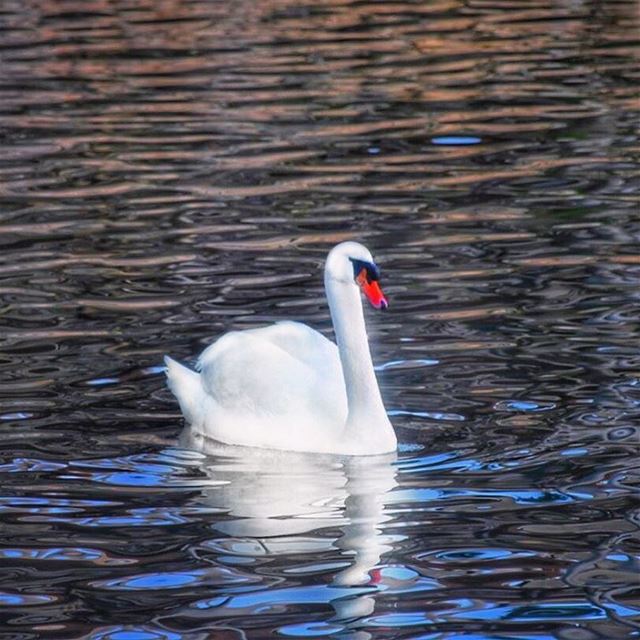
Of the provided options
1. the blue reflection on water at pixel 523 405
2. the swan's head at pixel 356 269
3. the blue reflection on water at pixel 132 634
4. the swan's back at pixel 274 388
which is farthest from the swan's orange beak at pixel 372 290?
the blue reflection on water at pixel 132 634

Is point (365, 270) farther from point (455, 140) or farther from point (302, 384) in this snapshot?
point (455, 140)

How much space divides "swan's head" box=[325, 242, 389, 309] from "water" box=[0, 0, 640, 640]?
808 mm

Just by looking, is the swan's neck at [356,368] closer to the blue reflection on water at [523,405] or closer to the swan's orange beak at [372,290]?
the swan's orange beak at [372,290]

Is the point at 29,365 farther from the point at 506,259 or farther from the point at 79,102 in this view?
the point at 79,102

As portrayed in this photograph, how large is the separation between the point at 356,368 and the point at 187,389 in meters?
1.09

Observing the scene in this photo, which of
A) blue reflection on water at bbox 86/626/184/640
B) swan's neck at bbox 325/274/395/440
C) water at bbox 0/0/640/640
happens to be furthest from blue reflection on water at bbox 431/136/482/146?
blue reflection on water at bbox 86/626/184/640

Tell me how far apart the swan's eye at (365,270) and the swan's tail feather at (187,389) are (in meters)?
1.20

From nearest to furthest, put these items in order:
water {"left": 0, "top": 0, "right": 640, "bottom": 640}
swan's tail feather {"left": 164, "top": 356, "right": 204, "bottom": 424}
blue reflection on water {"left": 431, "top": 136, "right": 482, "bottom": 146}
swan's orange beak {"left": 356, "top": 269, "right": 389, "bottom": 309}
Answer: water {"left": 0, "top": 0, "right": 640, "bottom": 640} → swan's orange beak {"left": 356, "top": 269, "right": 389, "bottom": 309} → swan's tail feather {"left": 164, "top": 356, "right": 204, "bottom": 424} → blue reflection on water {"left": 431, "top": 136, "right": 482, "bottom": 146}

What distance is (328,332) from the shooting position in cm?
1147

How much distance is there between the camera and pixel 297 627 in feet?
22.5

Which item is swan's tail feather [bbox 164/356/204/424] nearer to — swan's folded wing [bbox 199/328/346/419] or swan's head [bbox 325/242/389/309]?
swan's folded wing [bbox 199/328/346/419]

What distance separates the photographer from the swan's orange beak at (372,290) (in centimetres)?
903

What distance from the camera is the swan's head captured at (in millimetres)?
9047

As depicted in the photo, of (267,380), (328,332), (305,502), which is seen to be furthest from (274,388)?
(328,332)
